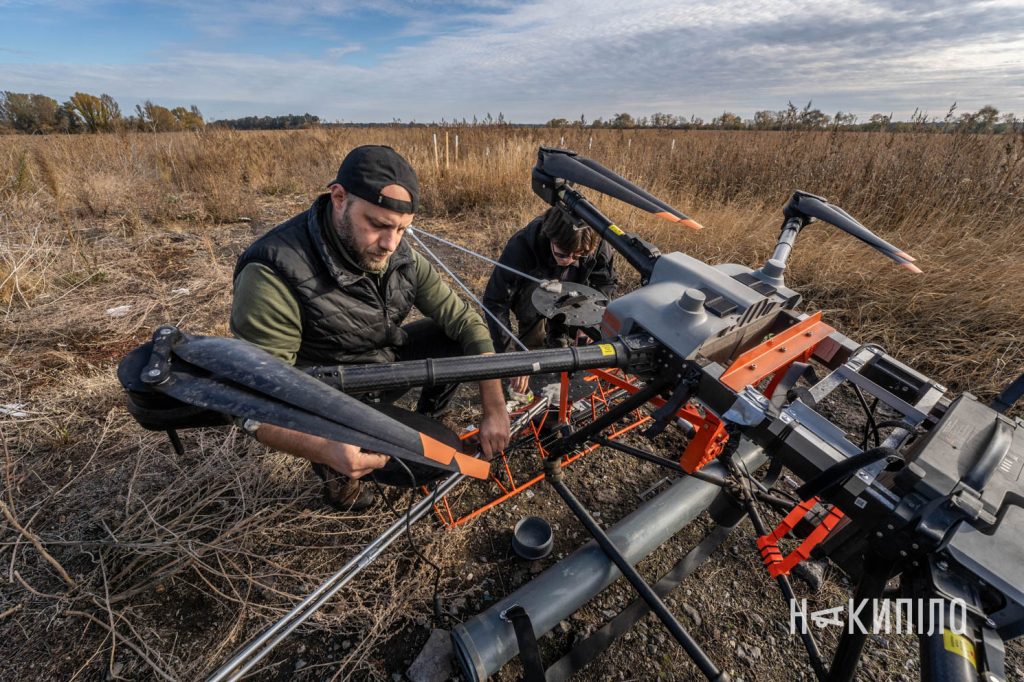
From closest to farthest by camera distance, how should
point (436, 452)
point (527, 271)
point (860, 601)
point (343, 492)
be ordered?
point (436, 452) < point (860, 601) < point (343, 492) < point (527, 271)

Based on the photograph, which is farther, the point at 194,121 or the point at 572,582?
the point at 194,121

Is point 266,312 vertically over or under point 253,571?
over

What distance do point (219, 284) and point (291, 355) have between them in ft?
13.4

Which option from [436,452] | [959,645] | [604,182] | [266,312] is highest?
[604,182]

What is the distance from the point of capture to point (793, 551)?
1.58 metres

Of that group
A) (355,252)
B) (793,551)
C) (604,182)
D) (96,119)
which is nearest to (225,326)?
(355,252)

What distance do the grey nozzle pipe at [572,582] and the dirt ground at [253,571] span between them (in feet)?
1.43

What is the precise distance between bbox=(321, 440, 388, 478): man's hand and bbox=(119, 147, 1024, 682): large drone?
1.64 ft

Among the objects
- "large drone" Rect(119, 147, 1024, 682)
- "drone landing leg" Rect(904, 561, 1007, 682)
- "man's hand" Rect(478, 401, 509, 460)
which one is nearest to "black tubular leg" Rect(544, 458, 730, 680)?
"large drone" Rect(119, 147, 1024, 682)

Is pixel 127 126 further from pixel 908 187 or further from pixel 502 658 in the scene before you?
pixel 908 187

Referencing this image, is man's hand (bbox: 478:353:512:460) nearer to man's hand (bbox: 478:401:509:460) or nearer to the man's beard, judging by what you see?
man's hand (bbox: 478:401:509:460)

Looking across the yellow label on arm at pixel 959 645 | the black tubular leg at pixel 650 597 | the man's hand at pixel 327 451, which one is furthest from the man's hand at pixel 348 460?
the yellow label on arm at pixel 959 645

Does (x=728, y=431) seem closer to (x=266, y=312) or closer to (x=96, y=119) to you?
(x=266, y=312)

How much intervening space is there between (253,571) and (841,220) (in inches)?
132
